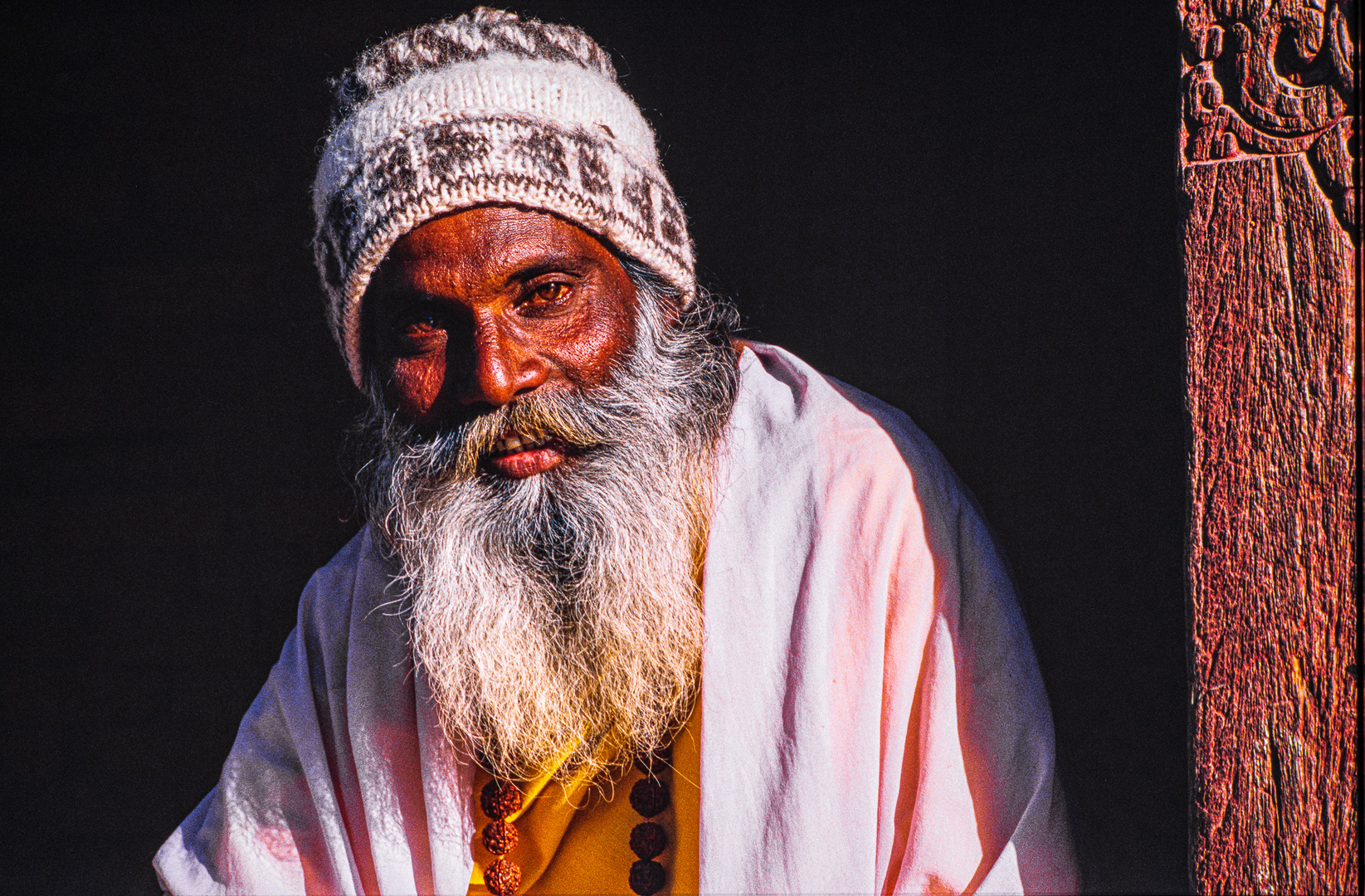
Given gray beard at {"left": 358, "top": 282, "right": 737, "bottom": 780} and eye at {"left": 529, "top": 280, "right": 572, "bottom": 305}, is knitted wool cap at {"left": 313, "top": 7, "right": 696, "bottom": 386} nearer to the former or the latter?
eye at {"left": 529, "top": 280, "right": 572, "bottom": 305}

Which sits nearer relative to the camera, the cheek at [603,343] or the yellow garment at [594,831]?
the yellow garment at [594,831]

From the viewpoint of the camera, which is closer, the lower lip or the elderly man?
the elderly man

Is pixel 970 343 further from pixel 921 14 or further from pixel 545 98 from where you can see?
pixel 545 98

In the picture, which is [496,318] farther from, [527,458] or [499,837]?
[499,837]

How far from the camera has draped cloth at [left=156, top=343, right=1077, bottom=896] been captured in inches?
60.1

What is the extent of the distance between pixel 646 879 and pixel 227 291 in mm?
2238

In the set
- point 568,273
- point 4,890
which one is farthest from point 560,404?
point 4,890

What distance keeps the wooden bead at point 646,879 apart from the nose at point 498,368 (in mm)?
874

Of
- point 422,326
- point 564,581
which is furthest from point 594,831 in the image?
point 422,326

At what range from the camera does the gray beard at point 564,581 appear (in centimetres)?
181

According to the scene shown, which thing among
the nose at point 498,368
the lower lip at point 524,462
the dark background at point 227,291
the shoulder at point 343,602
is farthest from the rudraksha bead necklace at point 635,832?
the dark background at point 227,291

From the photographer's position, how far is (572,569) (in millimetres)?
1854

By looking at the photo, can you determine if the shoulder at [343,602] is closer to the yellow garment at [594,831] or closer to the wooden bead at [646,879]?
the yellow garment at [594,831]

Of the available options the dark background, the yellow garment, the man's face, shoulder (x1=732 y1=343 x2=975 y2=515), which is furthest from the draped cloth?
the dark background
